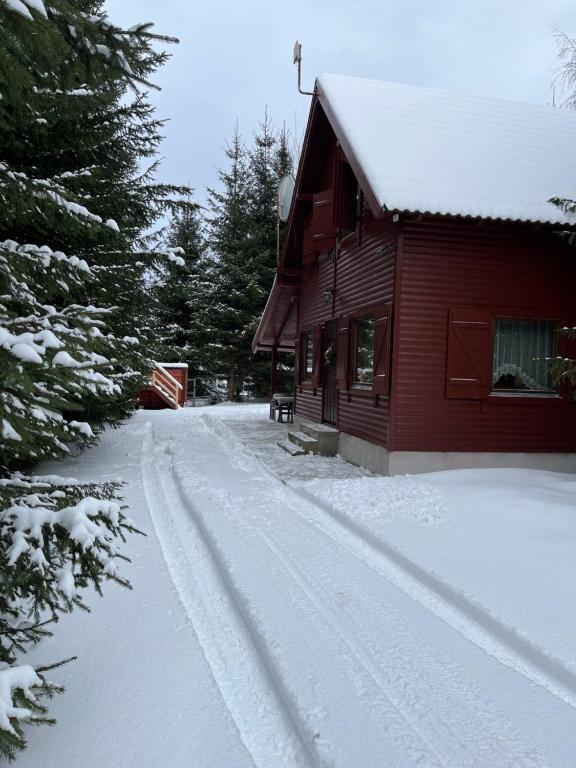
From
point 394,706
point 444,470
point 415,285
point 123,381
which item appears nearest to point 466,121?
point 415,285

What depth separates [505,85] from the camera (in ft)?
204

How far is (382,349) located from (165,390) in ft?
44.3

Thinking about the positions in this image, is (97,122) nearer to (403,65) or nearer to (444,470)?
(444,470)

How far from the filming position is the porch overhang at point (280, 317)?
15.9 m

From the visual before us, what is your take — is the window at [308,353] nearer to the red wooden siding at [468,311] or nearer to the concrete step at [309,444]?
the concrete step at [309,444]

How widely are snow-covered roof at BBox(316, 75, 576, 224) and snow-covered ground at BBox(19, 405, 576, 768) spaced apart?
14.5 ft

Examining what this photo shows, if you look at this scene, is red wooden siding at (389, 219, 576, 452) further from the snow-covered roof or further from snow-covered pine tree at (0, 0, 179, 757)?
snow-covered pine tree at (0, 0, 179, 757)

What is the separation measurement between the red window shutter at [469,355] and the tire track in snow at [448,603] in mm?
3213

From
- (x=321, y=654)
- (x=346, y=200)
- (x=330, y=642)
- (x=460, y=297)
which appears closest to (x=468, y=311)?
(x=460, y=297)

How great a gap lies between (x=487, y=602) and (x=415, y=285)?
5.64 m

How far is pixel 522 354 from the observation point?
927 cm

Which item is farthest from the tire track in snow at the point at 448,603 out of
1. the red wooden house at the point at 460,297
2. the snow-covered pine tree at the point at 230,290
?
the snow-covered pine tree at the point at 230,290

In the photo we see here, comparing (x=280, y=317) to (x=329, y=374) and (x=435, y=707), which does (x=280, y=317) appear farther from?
(x=435, y=707)

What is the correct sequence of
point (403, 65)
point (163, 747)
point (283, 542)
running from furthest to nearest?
point (403, 65) < point (283, 542) < point (163, 747)
